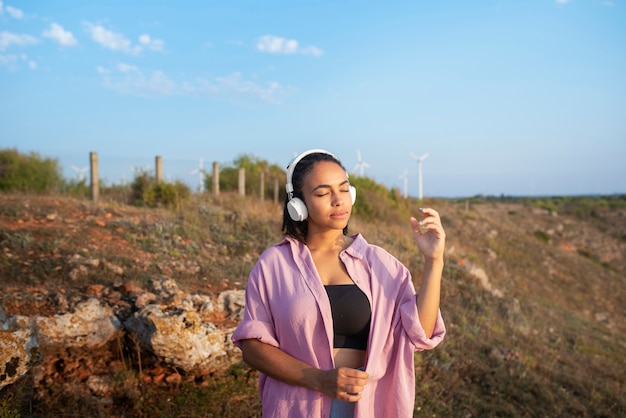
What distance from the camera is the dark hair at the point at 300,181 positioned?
228 cm

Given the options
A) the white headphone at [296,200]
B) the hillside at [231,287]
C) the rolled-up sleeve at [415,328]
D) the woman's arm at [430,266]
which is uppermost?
the white headphone at [296,200]

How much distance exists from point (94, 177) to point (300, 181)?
11.0 meters

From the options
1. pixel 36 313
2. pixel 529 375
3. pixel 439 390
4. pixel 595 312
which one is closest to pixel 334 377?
pixel 36 313

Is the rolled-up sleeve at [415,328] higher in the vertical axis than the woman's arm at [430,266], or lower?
lower

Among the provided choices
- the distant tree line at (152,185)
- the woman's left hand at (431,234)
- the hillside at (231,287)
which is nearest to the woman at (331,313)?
the woman's left hand at (431,234)

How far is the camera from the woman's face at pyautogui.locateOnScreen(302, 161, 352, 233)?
222 centimetres

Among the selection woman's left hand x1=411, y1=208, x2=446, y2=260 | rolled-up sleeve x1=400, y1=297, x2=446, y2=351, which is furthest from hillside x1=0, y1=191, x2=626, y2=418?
woman's left hand x1=411, y1=208, x2=446, y2=260

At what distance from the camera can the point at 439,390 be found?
566cm

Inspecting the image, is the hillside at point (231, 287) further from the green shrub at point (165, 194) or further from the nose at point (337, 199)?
the nose at point (337, 199)

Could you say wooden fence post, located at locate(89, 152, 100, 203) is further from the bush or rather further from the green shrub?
the bush

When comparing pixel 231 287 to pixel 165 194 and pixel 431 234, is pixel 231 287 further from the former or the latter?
pixel 165 194

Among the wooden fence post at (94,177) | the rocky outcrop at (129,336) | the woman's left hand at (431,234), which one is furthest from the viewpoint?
the wooden fence post at (94,177)

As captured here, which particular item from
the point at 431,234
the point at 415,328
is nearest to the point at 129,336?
the point at 415,328

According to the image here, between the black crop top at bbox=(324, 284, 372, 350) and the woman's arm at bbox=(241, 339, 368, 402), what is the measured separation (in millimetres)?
206
